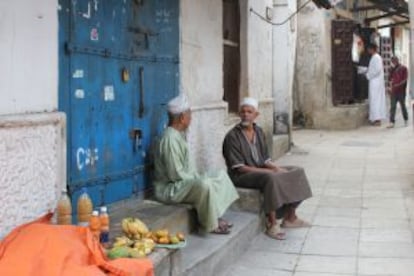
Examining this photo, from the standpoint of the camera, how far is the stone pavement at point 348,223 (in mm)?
5570

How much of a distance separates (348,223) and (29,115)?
13.2ft

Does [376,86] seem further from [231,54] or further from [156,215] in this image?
[156,215]

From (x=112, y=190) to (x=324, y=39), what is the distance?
37.7 ft

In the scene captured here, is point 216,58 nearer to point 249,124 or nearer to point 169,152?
point 249,124

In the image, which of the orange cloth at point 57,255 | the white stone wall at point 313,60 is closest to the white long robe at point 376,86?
the white stone wall at point 313,60

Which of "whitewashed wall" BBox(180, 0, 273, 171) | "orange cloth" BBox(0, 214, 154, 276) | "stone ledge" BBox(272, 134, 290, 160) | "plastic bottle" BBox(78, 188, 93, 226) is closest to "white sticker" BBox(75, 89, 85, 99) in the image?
"plastic bottle" BBox(78, 188, 93, 226)

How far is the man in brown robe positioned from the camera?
6.38m

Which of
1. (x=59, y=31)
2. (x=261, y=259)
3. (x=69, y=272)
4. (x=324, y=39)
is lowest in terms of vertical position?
(x=261, y=259)

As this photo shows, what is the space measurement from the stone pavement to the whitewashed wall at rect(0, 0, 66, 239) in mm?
1967

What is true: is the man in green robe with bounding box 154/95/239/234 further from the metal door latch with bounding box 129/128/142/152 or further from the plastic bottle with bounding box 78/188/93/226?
the plastic bottle with bounding box 78/188/93/226

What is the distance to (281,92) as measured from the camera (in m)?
12.2

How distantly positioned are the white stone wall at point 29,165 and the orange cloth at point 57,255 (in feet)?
0.50

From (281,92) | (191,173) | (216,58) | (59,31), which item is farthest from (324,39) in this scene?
(59,31)

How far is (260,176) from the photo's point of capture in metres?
6.46
